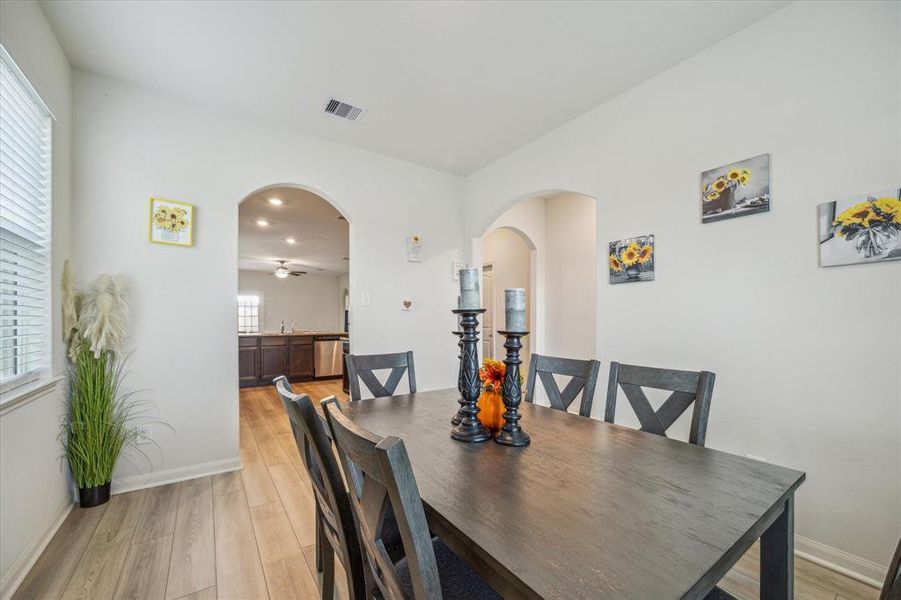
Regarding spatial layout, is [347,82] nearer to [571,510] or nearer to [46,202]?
[46,202]

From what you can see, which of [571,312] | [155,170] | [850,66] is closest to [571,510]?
[850,66]

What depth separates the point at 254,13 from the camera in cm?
193

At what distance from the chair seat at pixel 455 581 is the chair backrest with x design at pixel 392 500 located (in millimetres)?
161

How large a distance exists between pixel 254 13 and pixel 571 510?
2.60 meters

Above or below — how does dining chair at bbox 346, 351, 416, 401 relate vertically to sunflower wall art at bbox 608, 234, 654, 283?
below

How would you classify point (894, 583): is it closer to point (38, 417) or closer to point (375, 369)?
point (375, 369)

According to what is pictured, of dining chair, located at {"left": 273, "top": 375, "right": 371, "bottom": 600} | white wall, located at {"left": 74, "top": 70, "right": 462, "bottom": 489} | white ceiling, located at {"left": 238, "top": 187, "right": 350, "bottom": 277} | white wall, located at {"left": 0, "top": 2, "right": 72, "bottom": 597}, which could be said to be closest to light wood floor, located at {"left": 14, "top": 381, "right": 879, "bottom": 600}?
white wall, located at {"left": 0, "top": 2, "right": 72, "bottom": 597}

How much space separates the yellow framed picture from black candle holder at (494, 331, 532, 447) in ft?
8.62

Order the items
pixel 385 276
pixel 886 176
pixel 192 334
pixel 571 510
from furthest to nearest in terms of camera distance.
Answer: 1. pixel 385 276
2. pixel 192 334
3. pixel 886 176
4. pixel 571 510

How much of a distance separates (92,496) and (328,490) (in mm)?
2200

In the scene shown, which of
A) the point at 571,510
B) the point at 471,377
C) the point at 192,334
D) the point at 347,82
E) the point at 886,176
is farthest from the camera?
the point at 192,334

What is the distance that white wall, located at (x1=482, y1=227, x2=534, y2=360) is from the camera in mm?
5172

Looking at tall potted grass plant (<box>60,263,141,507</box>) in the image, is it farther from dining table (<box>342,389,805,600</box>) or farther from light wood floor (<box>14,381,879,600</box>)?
dining table (<box>342,389,805,600</box>)

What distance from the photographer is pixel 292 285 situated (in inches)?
441
